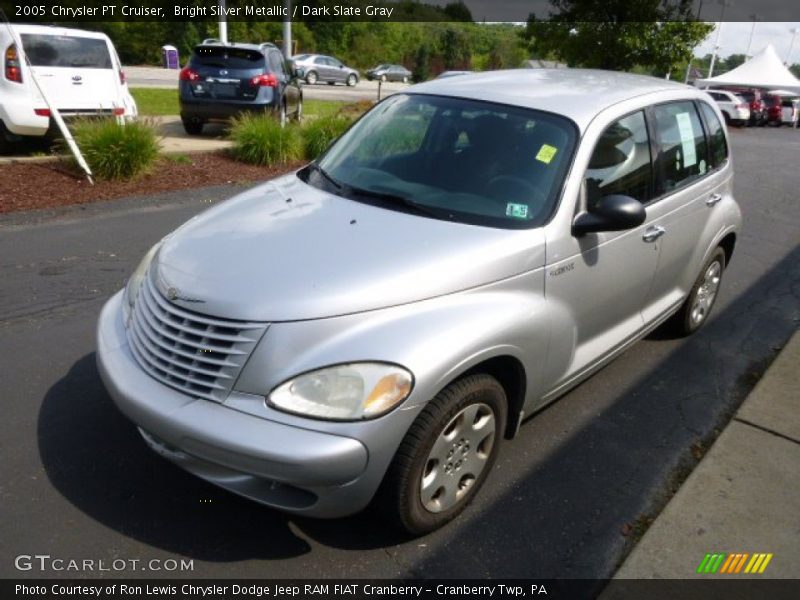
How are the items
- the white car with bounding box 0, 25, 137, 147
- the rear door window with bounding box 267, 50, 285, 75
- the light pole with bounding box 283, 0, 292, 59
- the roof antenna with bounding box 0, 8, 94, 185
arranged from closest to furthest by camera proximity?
the roof antenna with bounding box 0, 8, 94, 185 < the white car with bounding box 0, 25, 137, 147 < the rear door window with bounding box 267, 50, 285, 75 < the light pole with bounding box 283, 0, 292, 59

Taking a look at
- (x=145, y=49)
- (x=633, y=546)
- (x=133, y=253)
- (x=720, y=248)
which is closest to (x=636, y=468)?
(x=633, y=546)

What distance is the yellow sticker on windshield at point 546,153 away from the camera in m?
3.26

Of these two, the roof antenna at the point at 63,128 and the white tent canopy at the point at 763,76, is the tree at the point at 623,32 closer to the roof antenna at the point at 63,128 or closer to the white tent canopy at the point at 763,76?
the roof antenna at the point at 63,128

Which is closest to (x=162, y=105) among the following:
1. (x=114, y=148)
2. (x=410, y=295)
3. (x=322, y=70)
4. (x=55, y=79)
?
(x=55, y=79)

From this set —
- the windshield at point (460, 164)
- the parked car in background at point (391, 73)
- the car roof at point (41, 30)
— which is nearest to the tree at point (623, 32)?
the car roof at point (41, 30)

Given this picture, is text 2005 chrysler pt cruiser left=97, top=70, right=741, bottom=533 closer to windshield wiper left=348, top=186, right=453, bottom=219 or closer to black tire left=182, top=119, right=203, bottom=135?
windshield wiper left=348, top=186, right=453, bottom=219

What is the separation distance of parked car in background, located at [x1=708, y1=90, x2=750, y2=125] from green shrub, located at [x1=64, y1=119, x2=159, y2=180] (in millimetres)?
26970

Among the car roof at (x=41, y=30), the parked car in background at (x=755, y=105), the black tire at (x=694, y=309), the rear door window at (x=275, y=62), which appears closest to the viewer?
the black tire at (x=694, y=309)

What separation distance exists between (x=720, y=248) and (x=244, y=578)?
4.06 metres

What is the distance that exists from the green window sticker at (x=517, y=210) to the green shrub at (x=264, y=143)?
7558 mm

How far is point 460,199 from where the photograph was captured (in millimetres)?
3217

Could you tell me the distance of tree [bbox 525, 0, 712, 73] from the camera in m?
18.4

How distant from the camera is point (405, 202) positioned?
3.24 metres

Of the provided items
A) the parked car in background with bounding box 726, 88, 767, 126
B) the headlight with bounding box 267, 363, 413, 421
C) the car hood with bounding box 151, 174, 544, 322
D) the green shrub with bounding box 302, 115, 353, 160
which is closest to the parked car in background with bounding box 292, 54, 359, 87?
the parked car in background with bounding box 726, 88, 767, 126
